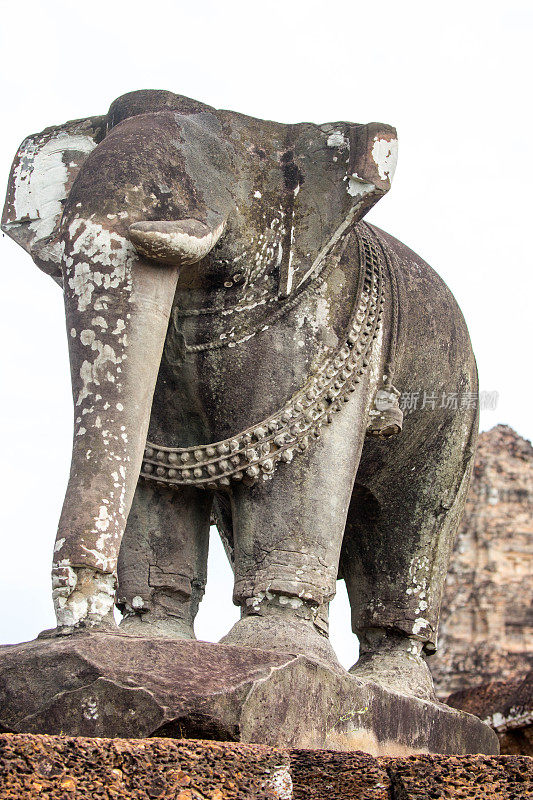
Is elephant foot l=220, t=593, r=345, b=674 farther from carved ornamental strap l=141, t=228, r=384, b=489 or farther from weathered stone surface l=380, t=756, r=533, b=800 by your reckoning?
weathered stone surface l=380, t=756, r=533, b=800

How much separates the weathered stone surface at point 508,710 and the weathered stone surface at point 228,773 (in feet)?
15.3

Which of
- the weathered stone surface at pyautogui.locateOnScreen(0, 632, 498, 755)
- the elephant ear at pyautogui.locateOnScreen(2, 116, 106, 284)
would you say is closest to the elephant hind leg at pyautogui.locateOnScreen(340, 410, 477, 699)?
the weathered stone surface at pyautogui.locateOnScreen(0, 632, 498, 755)

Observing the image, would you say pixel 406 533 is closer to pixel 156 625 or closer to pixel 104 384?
pixel 156 625

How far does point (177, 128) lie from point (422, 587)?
7.49 feet

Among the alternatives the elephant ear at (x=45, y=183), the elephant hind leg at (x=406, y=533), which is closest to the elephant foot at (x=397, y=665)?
the elephant hind leg at (x=406, y=533)

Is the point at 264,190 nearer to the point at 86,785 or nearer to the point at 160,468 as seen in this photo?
the point at 160,468

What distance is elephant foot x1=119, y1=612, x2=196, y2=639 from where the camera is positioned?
15.9 ft

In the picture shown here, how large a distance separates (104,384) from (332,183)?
4.18 feet

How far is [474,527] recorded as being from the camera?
415 inches

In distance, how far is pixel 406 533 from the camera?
18.7 feet

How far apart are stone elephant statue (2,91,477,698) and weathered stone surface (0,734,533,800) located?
72cm

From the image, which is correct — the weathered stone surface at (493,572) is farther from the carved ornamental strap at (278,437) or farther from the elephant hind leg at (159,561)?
the carved ornamental strap at (278,437)

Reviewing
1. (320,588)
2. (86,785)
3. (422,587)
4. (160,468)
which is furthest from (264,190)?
(86,785)

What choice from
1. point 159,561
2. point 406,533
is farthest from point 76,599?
point 406,533
